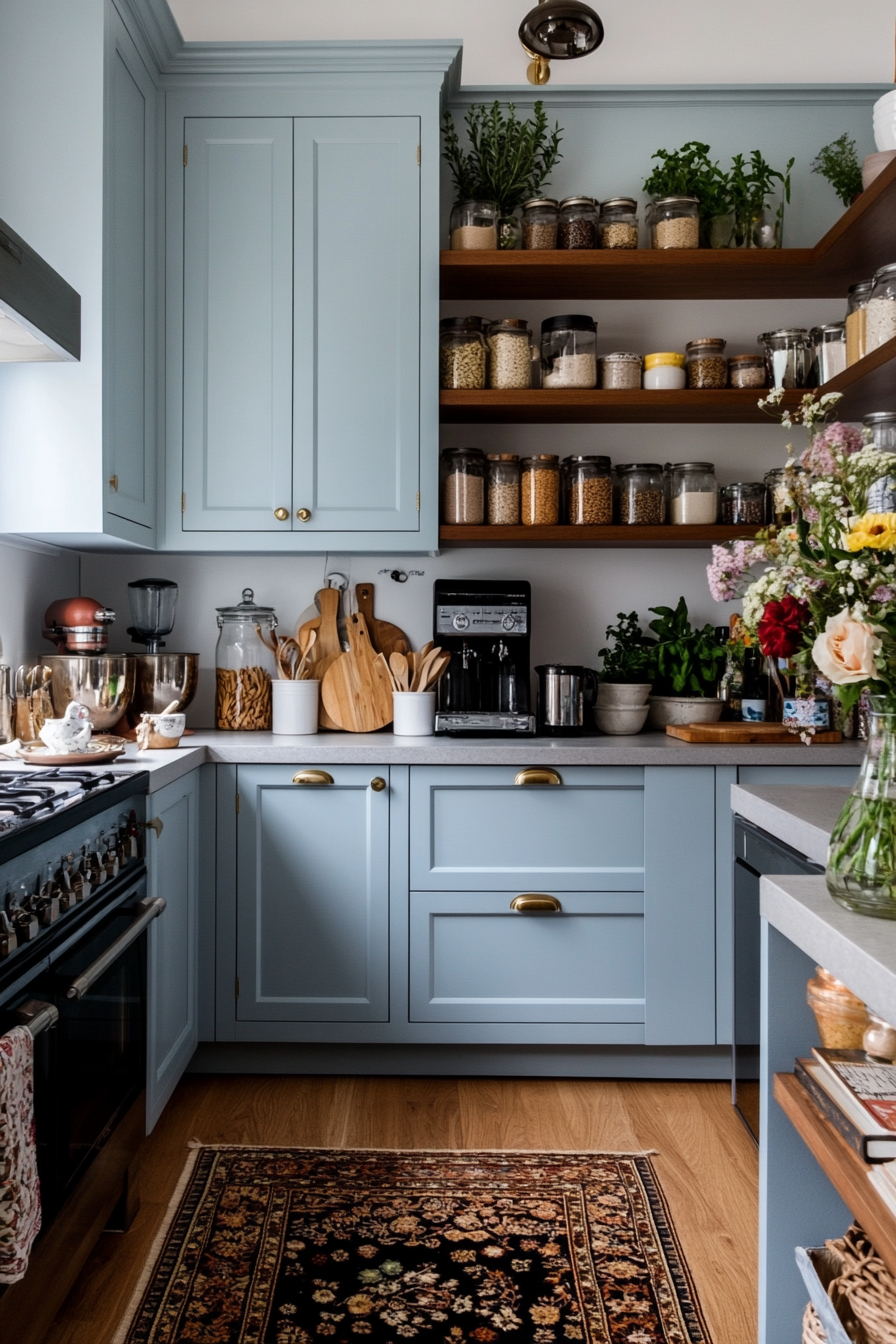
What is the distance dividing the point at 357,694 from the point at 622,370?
3.91 feet

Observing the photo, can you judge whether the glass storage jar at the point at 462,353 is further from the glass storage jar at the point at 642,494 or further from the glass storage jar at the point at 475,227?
the glass storage jar at the point at 642,494

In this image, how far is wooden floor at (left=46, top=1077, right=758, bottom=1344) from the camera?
5.65 ft

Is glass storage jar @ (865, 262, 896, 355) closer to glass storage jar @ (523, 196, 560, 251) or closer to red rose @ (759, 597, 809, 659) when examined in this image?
glass storage jar @ (523, 196, 560, 251)

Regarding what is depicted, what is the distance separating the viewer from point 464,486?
280cm

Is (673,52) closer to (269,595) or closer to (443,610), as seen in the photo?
(443,610)

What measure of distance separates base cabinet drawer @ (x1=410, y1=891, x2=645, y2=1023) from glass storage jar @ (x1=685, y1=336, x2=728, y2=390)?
1453 mm

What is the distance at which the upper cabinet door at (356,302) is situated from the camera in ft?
8.96

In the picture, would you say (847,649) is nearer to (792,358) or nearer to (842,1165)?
(842,1165)

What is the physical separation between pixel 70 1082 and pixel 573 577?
2.06 meters

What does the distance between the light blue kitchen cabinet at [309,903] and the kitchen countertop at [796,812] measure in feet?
3.50

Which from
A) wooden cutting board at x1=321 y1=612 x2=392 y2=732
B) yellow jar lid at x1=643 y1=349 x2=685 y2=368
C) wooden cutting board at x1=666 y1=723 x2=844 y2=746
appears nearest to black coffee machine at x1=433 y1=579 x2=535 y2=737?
wooden cutting board at x1=321 y1=612 x2=392 y2=732

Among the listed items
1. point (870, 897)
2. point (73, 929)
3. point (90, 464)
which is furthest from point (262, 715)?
point (870, 897)

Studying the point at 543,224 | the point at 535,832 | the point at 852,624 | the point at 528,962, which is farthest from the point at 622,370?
the point at 852,624

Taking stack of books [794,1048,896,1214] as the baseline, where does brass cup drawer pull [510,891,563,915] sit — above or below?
below
